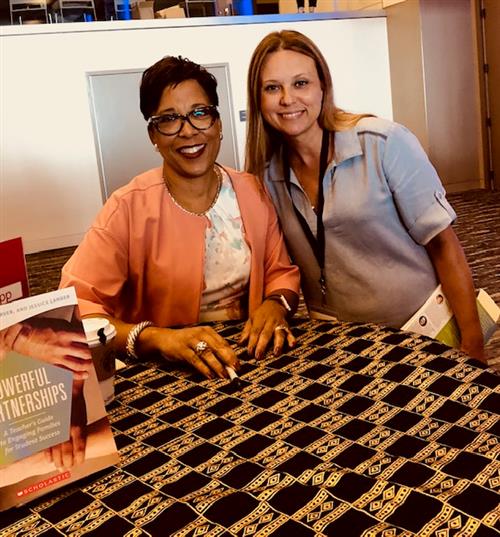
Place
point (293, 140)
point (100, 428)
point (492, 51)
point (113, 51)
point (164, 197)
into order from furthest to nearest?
point (492, 51)
point (113, 51)
point (293, 140)
point (164, 197)
point (100, 428)

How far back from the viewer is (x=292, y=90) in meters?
1.71

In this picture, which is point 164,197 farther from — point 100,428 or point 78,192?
point 78,192

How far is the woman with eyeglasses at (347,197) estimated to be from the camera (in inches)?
67.1

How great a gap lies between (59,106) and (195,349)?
4.87 metres

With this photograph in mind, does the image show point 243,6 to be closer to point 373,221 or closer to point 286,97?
point 286,97

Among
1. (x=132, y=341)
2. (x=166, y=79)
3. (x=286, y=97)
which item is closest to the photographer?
(x=132, y=341)

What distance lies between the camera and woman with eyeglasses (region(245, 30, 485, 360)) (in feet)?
5.59

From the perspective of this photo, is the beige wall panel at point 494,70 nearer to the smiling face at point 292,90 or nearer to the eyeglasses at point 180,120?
the smiling face at point 292,90

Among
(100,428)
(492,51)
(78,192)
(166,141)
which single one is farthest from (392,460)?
(492,51)

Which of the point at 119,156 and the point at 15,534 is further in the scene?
the point at 119,156

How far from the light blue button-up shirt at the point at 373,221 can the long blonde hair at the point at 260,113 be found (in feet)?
0.11

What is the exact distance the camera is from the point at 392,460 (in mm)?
834

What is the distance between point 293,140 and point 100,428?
1051 mm

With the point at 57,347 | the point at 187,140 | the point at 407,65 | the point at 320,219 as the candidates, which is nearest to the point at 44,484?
the point at 57,347
